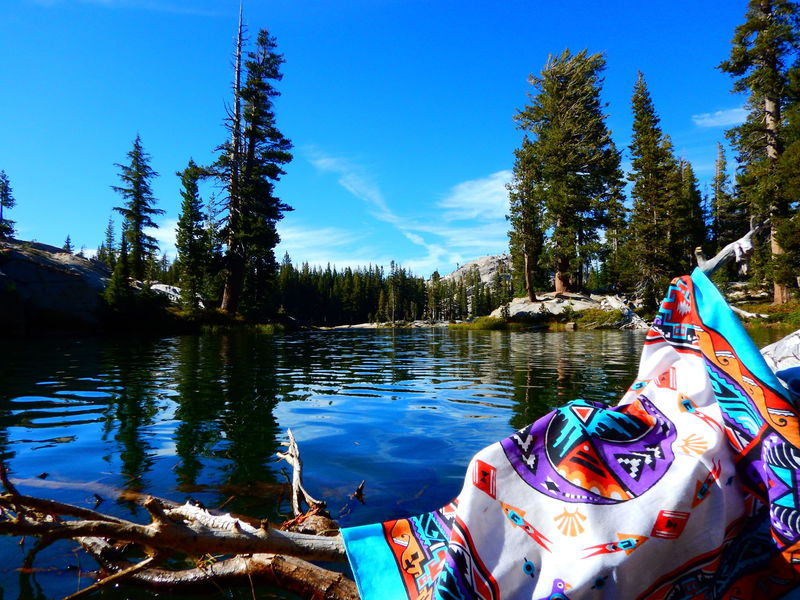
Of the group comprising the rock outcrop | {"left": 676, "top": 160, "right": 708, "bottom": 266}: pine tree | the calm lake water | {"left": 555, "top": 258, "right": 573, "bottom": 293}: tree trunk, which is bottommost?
the calm lake water

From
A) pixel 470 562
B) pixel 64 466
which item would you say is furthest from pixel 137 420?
pixel 470 562

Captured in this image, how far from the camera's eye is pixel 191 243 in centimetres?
3014

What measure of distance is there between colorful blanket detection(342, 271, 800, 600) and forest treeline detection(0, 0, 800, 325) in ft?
90.6

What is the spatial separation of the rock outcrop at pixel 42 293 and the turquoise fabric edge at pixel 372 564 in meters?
25.1

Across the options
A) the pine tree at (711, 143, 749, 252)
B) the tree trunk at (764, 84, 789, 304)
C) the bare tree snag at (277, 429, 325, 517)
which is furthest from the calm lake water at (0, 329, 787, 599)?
the pine tree at (711, 143, 749, 252)

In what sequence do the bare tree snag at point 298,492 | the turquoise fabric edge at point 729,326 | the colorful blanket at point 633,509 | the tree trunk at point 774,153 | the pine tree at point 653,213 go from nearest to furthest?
the colorful blanket at point 633,509
the turquoise fabric edge at point 729,326
the bare tree snag at point 298,492
the tree trunk at point 774,153
the pine tree at point 653,213

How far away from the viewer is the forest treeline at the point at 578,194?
25.8m

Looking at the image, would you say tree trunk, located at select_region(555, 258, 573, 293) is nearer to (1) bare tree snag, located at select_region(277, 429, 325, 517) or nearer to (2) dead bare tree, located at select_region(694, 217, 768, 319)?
(2) dead bare tree, located at select_region(694, 217, 768, 319)

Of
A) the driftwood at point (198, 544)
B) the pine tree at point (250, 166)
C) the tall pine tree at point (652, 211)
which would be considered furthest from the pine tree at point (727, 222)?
the driftwood at point (198, 544)

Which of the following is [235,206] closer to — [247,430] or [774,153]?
[247,430]

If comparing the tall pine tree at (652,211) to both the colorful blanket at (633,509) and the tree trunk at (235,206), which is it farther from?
the colorful blanket at (633,509)

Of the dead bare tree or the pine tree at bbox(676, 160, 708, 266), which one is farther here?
the pine tree at bbox(676, 160, 708, 266)

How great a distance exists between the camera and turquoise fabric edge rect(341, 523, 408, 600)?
1.46 metres

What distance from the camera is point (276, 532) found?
163cm
